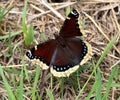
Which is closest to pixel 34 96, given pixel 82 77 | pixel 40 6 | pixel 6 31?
pixel 82 77

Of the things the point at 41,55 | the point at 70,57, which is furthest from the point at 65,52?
the point at 41,55

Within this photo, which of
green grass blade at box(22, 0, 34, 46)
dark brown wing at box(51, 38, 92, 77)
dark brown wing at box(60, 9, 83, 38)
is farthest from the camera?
green grass blade at box(22, 0, 34, 46)

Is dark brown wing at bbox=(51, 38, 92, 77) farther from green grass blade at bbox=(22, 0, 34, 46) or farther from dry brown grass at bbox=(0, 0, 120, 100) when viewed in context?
green grass blade at bbox=(22, 0, 34, 46)

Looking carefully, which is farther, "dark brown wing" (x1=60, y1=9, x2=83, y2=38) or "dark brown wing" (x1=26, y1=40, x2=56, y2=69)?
"dark brown wing" (x1=60, y1=9, x2=83, y2=38)

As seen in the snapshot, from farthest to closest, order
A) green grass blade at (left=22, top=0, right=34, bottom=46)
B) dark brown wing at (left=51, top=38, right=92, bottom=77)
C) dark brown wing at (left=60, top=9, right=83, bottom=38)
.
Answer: green grass blade at (left=22, top=0, right=34, bottom=46), dark brown wing at (left=60, top=9, right=83, bottom=38), dark brown wing at (left=51, top=38, right=92, bottom=77)

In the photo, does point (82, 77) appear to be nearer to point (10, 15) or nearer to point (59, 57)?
point (59, 57)

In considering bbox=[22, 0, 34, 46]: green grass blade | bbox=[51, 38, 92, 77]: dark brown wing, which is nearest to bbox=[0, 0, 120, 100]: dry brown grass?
bbox=[22, 0, 34, 46]: green grass blade
